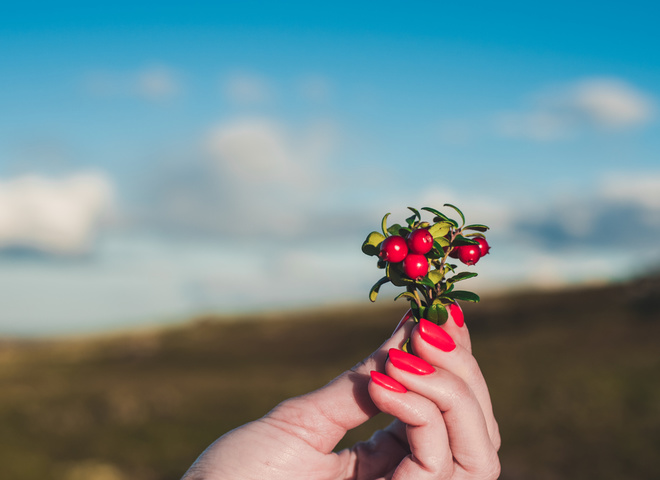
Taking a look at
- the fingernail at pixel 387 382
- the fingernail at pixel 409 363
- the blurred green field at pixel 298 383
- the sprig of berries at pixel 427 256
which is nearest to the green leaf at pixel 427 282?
the sprig of berries at pixel 427 256

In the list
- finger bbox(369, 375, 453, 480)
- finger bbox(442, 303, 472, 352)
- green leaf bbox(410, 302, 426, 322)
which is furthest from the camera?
finger bbox(442, 303, 472, 352)

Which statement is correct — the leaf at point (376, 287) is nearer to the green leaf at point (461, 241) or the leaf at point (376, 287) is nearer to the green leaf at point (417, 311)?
the green leaf at point (417, 311)

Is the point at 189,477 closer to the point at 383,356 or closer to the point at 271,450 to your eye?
the point at 271,450

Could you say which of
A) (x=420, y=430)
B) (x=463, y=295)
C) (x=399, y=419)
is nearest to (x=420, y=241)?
(x=463, y=295)

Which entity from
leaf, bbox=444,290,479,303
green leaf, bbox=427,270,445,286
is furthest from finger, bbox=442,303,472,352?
green leaf, bbox=427,270,445,286

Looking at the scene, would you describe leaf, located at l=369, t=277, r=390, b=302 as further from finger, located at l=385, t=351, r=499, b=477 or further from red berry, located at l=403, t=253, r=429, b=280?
finger, located at l=385, t=351, r=499, b=477

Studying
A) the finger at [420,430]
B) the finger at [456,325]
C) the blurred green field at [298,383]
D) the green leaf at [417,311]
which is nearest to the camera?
the finger at [420,430]

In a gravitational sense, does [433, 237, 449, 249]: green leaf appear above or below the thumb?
above
